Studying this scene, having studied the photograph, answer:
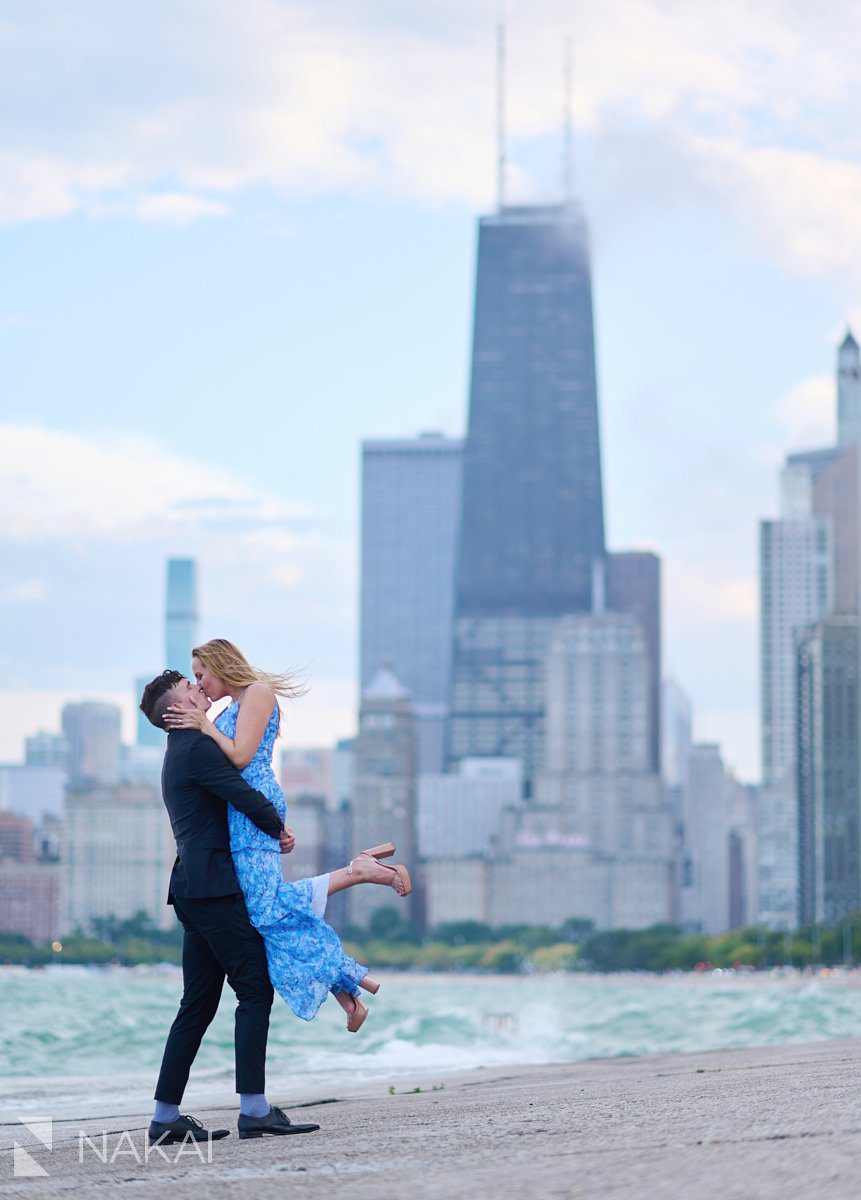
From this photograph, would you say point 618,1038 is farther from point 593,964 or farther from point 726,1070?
point 593,964

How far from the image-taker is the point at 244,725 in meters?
9.38

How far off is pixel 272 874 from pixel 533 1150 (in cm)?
212

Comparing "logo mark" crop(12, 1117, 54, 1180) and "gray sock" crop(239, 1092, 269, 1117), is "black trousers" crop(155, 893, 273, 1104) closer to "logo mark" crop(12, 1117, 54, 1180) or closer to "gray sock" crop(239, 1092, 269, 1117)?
"gray sock" crop(239, 1092, 269, 1117)

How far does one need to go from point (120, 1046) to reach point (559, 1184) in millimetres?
26615

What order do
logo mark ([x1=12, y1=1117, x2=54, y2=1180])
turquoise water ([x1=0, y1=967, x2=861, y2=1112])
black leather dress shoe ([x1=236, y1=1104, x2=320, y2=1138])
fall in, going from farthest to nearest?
turquoise water ([x1=0, y1=967, x2=861, y2=1112]), black leather dress shoe ([x1=236, y1=1104, x2=320, y2=1138]), logo mark ([x1=12, y1=1117, x2=54, y2=1180])

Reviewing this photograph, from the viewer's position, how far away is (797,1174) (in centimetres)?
663

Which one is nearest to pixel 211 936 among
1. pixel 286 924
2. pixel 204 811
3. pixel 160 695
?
pixel 286 924

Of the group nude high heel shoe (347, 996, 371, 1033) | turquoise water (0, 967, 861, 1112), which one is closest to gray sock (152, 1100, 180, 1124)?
nude high heel shoe (347, 996, 371, 1033)

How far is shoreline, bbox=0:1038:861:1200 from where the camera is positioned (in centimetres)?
666

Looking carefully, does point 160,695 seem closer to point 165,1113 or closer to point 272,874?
point 272,874

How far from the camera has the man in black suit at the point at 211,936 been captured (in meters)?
9.06

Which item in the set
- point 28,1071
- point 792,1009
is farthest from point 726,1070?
point 792,1009

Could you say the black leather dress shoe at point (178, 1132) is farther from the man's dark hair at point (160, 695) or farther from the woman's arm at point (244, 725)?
the man's dark hair at point (160, 695)

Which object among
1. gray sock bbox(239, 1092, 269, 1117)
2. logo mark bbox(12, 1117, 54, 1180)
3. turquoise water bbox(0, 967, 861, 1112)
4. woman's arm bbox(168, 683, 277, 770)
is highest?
woman's arm bbox(168, 683, 277, 770)
